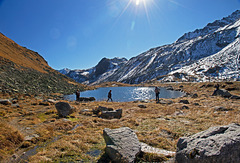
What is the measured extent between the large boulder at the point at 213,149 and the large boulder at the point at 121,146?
7.01 feet

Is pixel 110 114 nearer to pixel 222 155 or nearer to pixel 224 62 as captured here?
pixel 222 155

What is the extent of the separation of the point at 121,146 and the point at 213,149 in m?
4.06

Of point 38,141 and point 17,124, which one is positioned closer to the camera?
point 38,141

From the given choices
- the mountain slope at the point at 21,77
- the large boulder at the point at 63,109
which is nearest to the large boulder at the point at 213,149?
the large boulder at the point at 63,109

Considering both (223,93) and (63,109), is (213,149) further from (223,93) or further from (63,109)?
(223,93)

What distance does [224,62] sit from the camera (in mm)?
154125

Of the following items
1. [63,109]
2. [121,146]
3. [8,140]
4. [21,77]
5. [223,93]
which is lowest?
[8,140]

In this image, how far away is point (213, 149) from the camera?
14.5 ft

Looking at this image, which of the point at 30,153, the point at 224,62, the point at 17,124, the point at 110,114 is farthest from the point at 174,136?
the point at 224,62

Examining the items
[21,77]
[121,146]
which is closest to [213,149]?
[121,146]

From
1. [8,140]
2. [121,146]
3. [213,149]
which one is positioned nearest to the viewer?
[213,149]

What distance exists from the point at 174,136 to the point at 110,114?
8.76 meters

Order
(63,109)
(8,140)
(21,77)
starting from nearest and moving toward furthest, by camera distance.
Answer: (8,140)
(63,109)
(21,77)

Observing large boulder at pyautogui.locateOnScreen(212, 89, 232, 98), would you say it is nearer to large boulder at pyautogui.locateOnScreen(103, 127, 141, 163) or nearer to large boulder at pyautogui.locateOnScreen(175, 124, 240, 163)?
large boulder at pyautogui.locateOnScreen(175, 124, 240, 163)
